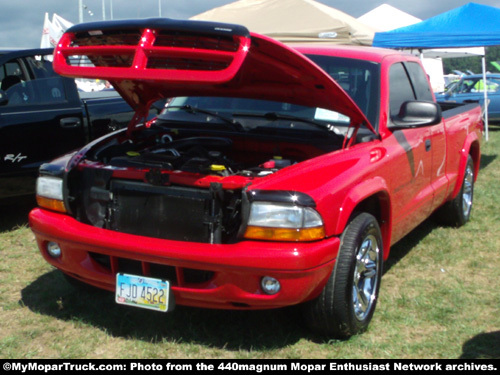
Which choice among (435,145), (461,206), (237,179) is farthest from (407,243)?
(237,179)

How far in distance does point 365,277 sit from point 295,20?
1117cm

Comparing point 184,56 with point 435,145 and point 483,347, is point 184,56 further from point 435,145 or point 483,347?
point 435,145

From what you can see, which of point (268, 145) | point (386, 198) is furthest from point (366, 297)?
point (268, 145)

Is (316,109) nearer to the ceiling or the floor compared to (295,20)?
nearer to the floor

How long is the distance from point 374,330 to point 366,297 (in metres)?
→ 0.20

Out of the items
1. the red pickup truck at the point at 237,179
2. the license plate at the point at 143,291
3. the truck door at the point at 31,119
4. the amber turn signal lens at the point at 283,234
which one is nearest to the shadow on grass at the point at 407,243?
the red pickup truck at the point at 237,179

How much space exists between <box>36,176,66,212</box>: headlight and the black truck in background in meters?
1.97

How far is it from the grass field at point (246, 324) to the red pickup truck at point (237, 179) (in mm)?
207

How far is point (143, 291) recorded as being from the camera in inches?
115

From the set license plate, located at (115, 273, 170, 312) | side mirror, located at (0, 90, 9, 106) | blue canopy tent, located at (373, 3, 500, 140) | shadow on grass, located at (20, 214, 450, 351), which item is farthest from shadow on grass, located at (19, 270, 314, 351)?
blue canopy tent, located at (373, 3, 500, 140)

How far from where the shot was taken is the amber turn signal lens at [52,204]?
10.6ft

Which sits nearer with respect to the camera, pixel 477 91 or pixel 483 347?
pixel 483 347

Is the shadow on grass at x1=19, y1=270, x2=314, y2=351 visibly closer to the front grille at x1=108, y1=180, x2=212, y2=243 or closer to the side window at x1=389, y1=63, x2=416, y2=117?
the front grille at x1=108, y1=180, x2=212, y2=243

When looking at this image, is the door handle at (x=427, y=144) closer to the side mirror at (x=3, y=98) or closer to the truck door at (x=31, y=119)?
the truck door at (x=31, y=119)
